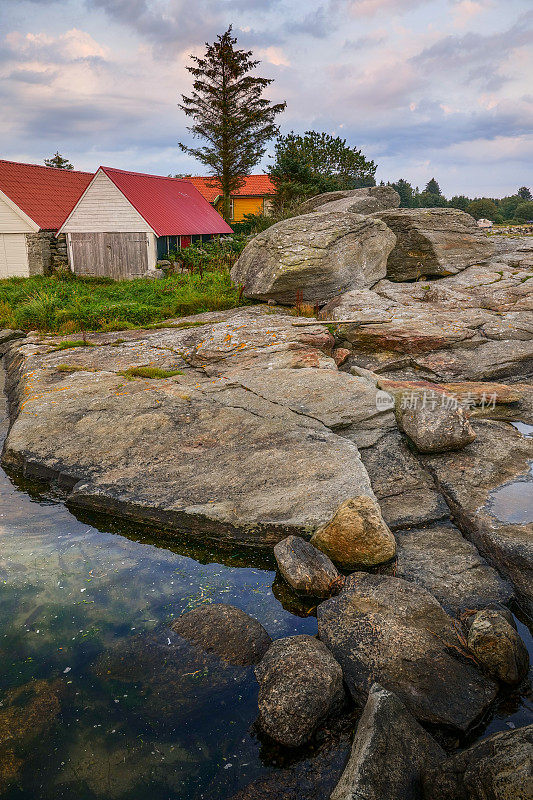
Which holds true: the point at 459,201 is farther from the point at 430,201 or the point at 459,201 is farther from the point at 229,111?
the point at 229,111

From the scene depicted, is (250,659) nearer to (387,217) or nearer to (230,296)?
(230,296)

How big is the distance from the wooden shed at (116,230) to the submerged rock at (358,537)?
703 inches

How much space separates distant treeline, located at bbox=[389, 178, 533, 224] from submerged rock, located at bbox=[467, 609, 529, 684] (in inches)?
1415

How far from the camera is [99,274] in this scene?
818 inches

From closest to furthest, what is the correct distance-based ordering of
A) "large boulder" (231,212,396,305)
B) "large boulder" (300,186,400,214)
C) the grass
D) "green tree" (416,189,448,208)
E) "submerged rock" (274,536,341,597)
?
"submerged rock" (274,536,341,597), "large boulder" (231,212,396,305), the grass, "large boulder" (300,186,400,214), "green tree" (416,189,448,208)

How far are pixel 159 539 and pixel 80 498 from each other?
39.3 inches

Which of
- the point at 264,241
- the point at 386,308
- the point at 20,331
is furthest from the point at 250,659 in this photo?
the point at 20,331

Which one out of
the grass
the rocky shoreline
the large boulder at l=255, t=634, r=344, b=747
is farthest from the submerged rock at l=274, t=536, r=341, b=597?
the grass

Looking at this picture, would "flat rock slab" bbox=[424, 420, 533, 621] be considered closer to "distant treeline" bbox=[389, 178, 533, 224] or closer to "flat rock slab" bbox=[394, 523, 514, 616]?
"flat rock slab" bbox=[394, 523, 514, 616]

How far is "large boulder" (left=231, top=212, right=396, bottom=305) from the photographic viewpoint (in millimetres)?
9984

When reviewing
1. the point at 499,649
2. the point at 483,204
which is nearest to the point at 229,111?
the point at 483,204

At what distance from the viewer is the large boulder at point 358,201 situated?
42.5ft

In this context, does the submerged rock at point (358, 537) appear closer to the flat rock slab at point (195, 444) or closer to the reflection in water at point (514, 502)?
the flat rock slab at point (195, 444)

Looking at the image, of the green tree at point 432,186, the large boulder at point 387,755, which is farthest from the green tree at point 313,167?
the green tree at point 432,186
